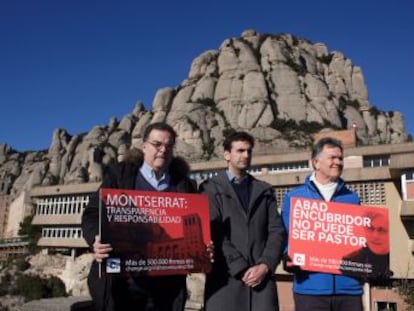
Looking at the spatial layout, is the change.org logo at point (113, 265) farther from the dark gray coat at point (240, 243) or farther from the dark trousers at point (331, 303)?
the dark trousers at point (331, 303)

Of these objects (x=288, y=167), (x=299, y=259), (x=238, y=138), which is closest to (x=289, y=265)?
(x=299, y=259)

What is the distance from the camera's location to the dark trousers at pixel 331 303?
14.8 ft

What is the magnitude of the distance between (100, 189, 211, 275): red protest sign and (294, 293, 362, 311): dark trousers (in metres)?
1.15

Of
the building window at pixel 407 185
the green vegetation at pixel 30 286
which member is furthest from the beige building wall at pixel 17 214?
the building window at pixel 407 185

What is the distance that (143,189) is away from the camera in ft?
15.2

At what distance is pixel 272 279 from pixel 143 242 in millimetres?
1486

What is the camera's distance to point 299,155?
33.9 meters

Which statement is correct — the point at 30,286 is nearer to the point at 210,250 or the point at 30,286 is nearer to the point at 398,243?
the point at 398,243

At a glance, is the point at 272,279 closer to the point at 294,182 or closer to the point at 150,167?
the point at 150,167

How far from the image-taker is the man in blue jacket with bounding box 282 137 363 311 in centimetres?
454

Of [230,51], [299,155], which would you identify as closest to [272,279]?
[299,155]

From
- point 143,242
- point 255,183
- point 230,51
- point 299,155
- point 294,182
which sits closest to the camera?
point 143,242

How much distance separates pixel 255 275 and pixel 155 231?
1.16 metres

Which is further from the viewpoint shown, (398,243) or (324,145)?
(398,243)
